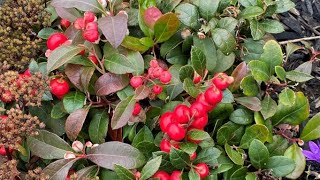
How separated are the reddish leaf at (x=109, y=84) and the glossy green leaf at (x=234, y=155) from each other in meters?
0.45

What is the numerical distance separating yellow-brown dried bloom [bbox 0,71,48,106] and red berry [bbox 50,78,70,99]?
118mm

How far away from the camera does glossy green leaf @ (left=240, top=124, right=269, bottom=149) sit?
1.95 meters

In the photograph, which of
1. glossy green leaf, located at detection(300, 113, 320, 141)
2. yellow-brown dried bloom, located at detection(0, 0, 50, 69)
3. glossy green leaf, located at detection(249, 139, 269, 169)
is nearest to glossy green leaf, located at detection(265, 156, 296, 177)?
glossy green leaf, located at detection(249, 139, 269, 169)

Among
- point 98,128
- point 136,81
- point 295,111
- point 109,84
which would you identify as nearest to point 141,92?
point 136,81

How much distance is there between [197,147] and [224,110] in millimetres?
207

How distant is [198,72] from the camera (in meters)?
1.94

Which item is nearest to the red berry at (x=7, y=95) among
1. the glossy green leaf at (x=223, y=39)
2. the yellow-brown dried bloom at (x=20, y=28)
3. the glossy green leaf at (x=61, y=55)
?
the glossy green leaf at (x=61, y=55)

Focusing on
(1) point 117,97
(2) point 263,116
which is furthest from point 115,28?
(2) point 263,116

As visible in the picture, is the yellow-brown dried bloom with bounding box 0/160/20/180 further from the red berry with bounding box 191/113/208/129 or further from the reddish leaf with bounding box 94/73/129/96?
the red berry with bounding box 191/113/208/129

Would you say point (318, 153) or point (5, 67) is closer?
point (5, 67)

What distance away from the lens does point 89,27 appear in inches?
73.9

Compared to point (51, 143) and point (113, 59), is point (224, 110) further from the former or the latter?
point (51, 143)

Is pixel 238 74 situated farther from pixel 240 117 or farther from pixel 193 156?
pixel 193 156

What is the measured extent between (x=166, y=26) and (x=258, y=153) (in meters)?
0.59
